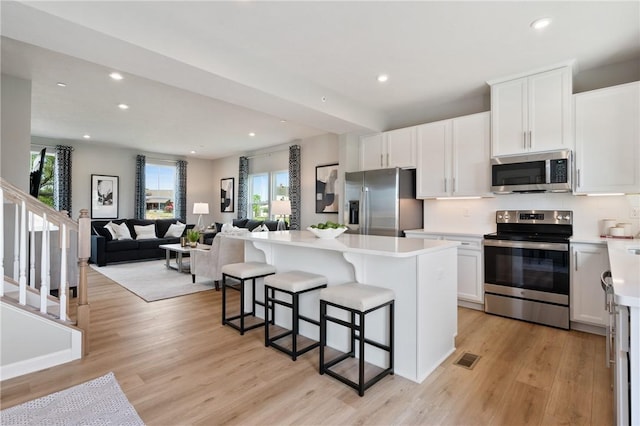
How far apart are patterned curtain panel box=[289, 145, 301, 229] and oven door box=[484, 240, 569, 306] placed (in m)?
4.08

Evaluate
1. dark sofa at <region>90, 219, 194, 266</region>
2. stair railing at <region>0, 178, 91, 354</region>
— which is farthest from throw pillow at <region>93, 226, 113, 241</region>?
stair railing at <region>0, 178, 91, 354</region>

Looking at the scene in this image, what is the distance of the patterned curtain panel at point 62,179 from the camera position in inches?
273

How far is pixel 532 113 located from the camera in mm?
3316

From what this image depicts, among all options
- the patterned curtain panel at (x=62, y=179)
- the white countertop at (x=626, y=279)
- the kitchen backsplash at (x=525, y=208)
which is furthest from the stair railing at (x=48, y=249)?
the patterned curtain panel at (x=62, y=179)

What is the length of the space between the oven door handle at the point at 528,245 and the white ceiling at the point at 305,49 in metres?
1.80

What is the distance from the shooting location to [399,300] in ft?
7.42

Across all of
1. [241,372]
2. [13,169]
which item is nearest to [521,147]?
[241,372]

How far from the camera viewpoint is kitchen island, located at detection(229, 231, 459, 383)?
2176 mm

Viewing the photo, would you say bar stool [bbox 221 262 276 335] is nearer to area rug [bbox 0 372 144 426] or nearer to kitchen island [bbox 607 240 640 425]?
area rug [bbox 0 372 144 426]

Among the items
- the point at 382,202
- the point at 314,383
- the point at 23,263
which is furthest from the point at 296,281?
the point at 382,202

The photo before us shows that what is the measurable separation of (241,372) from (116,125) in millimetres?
5529

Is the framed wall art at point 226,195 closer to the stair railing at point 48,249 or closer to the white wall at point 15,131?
the white wall at point 15,131

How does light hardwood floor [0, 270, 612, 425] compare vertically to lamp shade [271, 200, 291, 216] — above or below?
below

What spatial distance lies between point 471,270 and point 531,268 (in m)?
0.60
